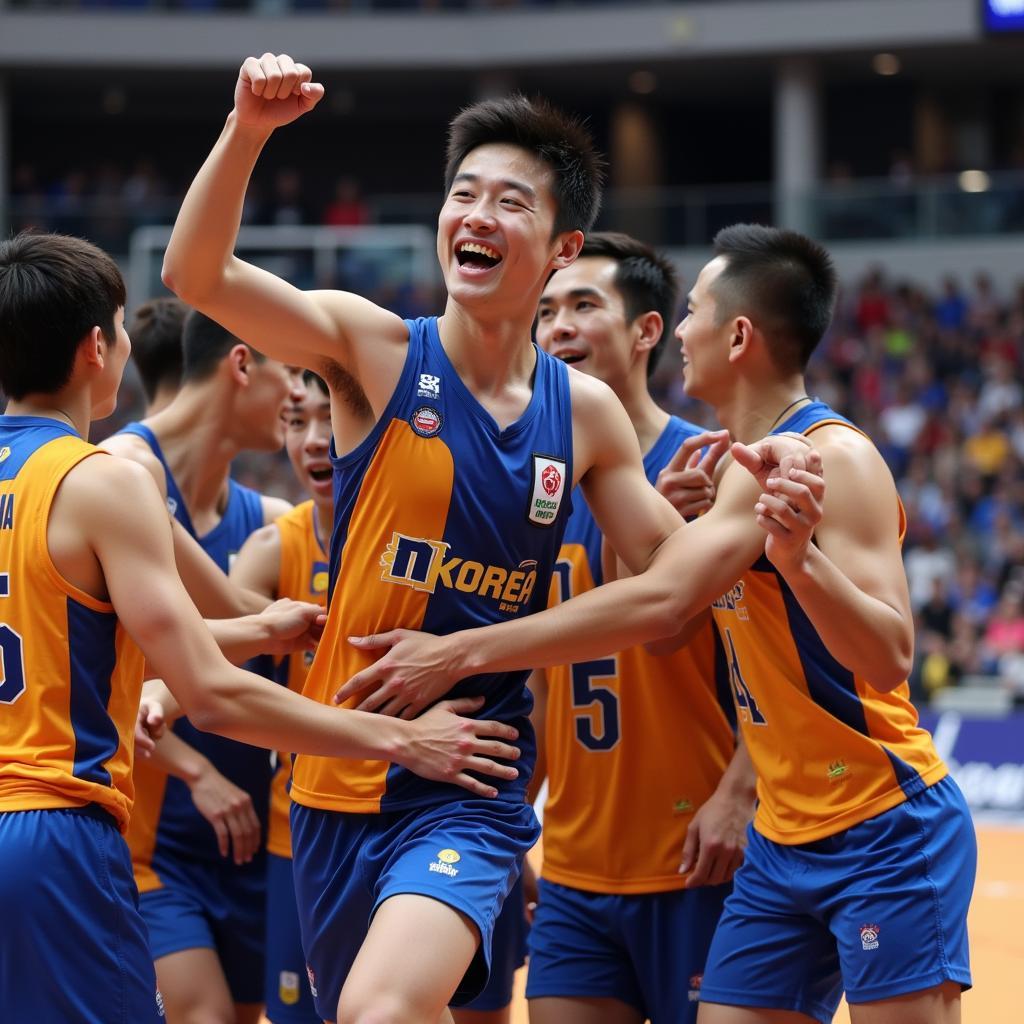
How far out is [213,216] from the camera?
11.8 ft

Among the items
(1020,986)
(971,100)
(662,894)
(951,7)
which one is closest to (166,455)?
(662,894)

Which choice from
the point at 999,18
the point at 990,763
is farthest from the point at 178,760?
the point at 999,18

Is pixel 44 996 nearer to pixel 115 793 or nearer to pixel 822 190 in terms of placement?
pixel 115 793

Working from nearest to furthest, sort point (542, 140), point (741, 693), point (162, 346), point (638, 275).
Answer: point (542, 140), point (741, 693), point (638, 275), point (162, 346)

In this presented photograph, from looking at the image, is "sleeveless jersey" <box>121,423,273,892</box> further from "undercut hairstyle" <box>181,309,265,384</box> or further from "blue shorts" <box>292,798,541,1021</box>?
"blue shorts" <box>292,798,541,1021</box>

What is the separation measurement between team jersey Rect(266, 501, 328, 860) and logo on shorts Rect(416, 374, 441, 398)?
63.8 inches

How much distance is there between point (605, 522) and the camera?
4.31m

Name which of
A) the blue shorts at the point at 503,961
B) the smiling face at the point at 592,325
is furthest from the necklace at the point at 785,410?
the blue shorts at the point at 503,961

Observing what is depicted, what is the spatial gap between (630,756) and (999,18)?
21185 millimetres

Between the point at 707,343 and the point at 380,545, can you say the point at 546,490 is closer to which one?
the point at 380,545

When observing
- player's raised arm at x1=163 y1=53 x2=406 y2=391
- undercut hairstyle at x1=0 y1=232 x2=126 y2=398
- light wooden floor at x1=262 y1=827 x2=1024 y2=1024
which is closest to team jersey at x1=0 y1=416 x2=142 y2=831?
undercut hairstyle at x1=0 y1=232 x2=126 y2=398

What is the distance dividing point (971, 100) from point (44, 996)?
28068mm

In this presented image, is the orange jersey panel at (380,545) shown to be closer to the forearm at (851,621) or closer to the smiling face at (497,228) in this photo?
the smiling face at (497,228)

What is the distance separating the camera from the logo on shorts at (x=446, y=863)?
360 centimetres
